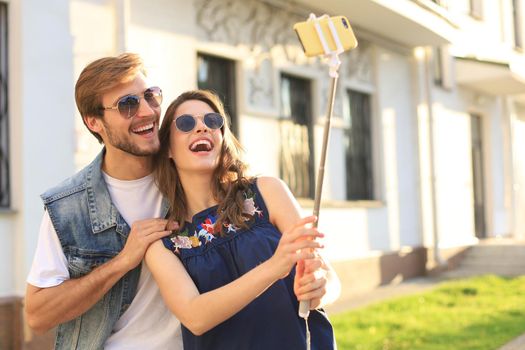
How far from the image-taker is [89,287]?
2.50 meters

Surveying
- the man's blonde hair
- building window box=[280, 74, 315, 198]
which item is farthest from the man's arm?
building window box=[280, 74, 315, 198]

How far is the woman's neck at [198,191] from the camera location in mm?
2594

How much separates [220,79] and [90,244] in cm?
699

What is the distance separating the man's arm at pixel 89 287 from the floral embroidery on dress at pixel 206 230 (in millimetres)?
44

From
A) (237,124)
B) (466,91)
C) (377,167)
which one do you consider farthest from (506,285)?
(466,91)

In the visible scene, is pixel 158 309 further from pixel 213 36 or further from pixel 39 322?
pixel 213 36

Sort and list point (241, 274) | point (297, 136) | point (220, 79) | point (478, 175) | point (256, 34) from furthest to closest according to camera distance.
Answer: point (478, 175), point (297, 136), point (256, 34), point (220, 79), point (241, 274)

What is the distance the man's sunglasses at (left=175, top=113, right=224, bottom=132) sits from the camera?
8.36 feet

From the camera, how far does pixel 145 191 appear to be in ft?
9.07

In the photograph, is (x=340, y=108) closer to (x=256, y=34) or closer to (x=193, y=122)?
(x=256, y=34)

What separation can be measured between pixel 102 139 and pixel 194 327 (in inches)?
36.9

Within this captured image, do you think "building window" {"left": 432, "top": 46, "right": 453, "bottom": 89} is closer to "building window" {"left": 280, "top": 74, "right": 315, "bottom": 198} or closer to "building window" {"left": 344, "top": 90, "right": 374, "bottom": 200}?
"building window" {"left": 344, "top": 90, "right": 374, "bottom": 200}

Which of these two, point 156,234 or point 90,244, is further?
point 90,244

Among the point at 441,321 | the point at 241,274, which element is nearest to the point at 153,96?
the point at 241,274
